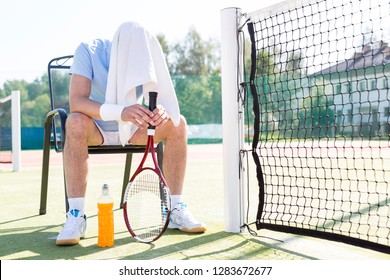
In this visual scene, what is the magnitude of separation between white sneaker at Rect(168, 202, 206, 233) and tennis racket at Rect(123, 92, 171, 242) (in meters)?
0.09

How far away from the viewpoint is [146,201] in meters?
2.28

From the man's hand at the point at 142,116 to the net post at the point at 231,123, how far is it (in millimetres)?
369

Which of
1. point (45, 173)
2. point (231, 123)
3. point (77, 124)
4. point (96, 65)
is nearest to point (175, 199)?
point (231, 123)

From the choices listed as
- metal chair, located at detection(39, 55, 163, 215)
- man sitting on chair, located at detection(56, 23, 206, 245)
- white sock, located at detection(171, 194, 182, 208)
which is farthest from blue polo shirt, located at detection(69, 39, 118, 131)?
white sock, located at detection(171, 194, 182, 208)

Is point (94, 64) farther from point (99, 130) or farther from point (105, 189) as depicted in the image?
point (105, 189)

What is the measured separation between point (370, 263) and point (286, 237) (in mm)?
528

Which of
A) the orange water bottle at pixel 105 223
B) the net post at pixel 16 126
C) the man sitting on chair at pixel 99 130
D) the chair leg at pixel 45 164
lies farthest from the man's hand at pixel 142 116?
the net post at pixel 16 126

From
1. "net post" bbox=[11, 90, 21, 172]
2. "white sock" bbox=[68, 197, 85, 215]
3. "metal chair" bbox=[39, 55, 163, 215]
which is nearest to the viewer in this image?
"white sock" bbox=[68, 197, 85, 215]

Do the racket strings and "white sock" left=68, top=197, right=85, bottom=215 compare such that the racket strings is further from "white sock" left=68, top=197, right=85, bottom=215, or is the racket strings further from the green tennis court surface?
"white sock" left=68, top=197, right=85, bottom=215

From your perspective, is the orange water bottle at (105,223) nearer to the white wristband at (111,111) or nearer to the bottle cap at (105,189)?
the bottle cap at (105,189)

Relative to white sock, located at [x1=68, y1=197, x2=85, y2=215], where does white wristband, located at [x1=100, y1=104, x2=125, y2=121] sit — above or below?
above

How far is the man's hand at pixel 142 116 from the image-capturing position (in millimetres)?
2045

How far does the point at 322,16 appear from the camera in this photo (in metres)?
2.39

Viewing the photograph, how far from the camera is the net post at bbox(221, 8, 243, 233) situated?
2.30 m
